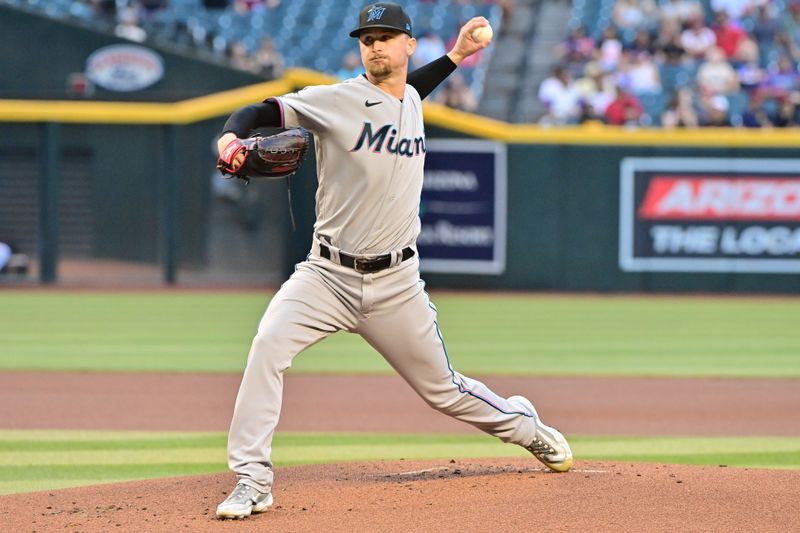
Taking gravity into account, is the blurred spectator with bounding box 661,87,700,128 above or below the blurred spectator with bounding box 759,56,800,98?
below

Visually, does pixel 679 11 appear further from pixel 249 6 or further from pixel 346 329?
pixel 346 329

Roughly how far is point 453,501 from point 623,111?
11994mm

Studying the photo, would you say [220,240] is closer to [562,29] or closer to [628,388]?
[562,29]

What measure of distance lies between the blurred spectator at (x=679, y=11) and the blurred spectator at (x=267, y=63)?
544cm

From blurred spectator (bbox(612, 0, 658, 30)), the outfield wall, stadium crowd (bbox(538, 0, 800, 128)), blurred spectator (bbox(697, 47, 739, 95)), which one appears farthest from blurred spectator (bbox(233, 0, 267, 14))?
blurred spectator (bbox(697, 47, 739, 95))

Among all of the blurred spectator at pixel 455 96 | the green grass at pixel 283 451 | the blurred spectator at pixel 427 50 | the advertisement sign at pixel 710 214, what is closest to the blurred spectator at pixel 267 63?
the blurred spectator at pixel 427 50

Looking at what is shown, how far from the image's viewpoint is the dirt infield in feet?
14.4

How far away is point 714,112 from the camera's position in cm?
1584

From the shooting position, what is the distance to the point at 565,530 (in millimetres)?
4270

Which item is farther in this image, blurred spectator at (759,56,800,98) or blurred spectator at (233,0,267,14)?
→ blurred spectator at (233,0,267,14)

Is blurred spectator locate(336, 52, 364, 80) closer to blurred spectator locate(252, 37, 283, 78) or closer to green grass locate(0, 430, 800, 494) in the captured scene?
blurred spectator locate(252, 37, 283, 78)

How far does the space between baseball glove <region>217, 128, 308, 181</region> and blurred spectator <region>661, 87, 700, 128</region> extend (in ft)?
39.0

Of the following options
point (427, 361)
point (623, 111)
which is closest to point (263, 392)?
point (427, 361)

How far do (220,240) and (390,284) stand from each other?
38.2ft
